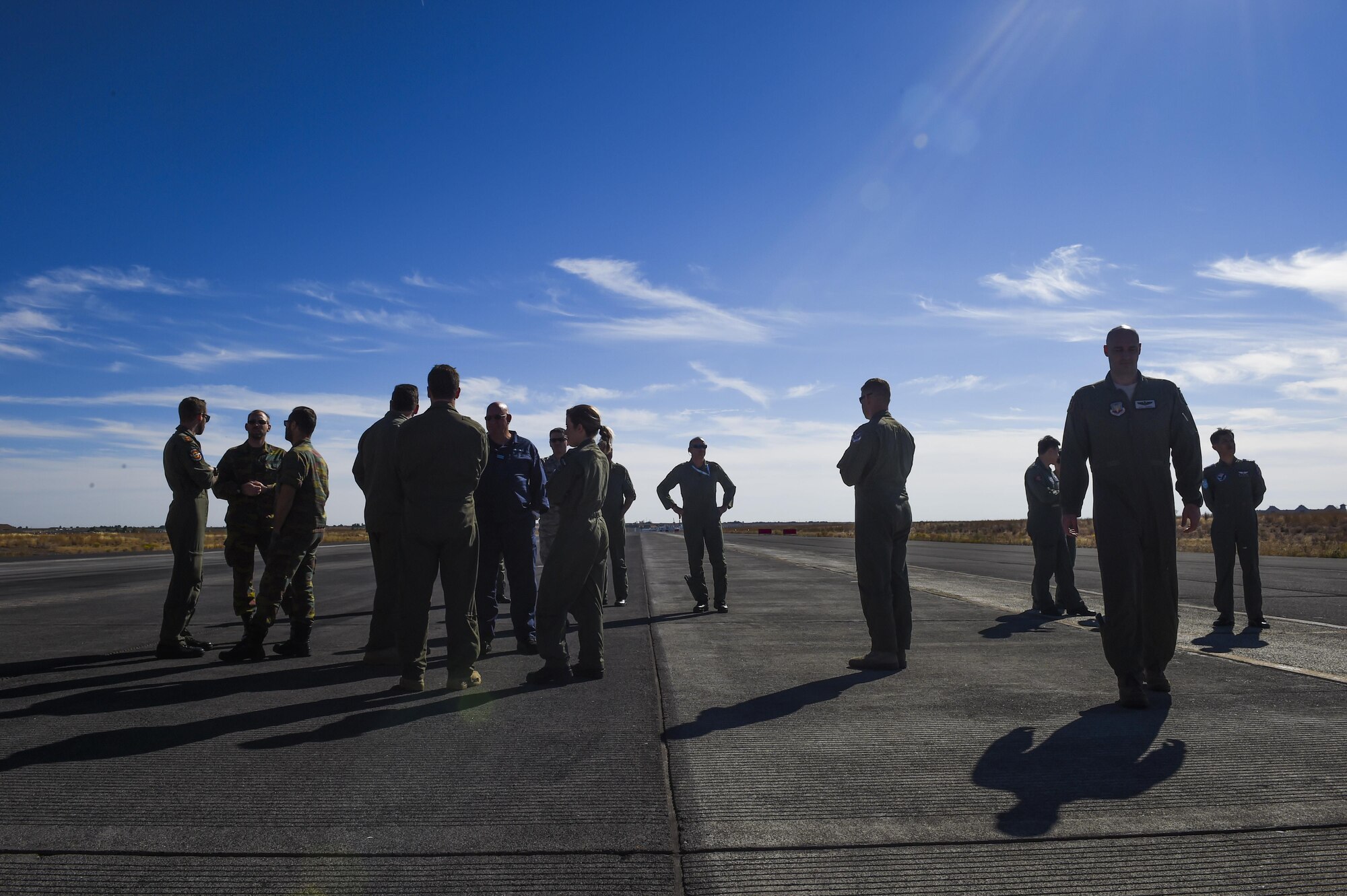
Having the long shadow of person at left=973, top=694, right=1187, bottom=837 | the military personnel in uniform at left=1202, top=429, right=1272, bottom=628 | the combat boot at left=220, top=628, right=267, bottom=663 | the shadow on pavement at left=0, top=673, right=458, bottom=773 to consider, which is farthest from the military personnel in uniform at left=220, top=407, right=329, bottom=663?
the military personnel in uniform at left=1202, top=429, right=1272, bottom=628

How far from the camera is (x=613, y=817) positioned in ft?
9.84

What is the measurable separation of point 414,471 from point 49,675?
315cm

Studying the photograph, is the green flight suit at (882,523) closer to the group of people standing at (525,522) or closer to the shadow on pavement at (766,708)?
the group of people standing at (525,522)

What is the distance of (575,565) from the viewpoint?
5855mm

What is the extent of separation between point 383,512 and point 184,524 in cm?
180

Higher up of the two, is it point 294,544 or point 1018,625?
point 294,544

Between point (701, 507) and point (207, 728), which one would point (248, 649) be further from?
point (701, 507)

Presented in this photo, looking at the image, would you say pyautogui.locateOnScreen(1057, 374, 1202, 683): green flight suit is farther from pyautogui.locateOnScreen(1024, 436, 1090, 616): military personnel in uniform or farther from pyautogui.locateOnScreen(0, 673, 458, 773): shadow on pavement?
pyautogui.locateOnScreen(1024, 436, 1090, 616): military personnel in uniform

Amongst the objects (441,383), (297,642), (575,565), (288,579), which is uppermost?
(441,383)

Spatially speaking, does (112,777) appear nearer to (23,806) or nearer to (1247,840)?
(23,806)

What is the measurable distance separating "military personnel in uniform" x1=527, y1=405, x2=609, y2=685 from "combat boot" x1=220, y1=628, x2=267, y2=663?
2513 millimetres

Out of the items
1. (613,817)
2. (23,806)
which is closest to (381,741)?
(23,806)

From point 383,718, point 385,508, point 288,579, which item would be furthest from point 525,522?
point 383,718

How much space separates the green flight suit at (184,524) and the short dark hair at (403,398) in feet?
5.77
